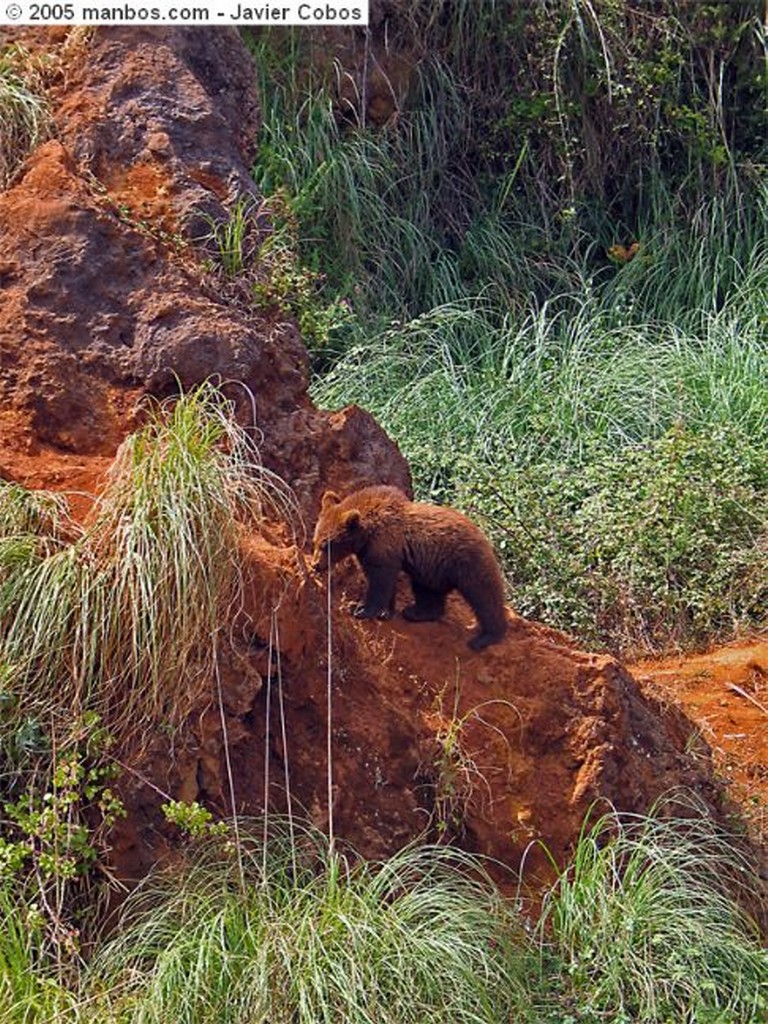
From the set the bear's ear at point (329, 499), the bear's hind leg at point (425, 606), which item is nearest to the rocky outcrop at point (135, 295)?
the bear's ear at point (329, 499)

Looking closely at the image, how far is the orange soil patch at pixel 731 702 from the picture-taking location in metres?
7.13

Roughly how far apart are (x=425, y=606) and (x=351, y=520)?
0.51 m

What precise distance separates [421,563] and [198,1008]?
206 centimetres

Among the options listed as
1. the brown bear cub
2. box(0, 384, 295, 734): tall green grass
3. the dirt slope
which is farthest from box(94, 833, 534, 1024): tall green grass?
the brown bear cub

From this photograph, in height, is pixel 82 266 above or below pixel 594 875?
above

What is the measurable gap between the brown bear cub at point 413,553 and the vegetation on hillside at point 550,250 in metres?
3.04

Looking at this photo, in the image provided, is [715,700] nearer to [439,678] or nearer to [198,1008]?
[439,678]

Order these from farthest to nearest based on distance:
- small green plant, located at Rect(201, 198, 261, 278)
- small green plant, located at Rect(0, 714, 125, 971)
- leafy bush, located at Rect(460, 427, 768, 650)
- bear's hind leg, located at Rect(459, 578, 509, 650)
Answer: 1. leafy bush, located at Rect(460, 427, 768, 650)
2. small green plant, located at Rect(201, 198, 261, 278)
3. bear's hind leg, located at Rect(459, 578, 509, 650)
4. small green plant, located at Rect(0, 714, 125, 971)

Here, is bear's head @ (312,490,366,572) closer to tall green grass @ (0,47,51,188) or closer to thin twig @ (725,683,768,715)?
tall green grass @ (0,47,51,188)

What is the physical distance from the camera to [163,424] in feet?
19.6

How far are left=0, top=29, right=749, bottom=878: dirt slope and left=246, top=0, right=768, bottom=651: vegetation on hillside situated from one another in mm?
3102

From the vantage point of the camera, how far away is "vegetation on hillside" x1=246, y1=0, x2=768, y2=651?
33.4 feet

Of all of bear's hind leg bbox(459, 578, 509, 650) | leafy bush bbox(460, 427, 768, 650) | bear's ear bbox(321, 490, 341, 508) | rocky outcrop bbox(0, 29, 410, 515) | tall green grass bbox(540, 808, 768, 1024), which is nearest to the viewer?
tall green grass bbox(540, 808, 768, 1024)

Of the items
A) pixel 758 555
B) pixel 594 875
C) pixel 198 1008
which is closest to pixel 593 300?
pixel 758 555
